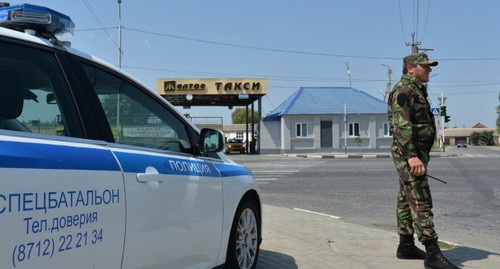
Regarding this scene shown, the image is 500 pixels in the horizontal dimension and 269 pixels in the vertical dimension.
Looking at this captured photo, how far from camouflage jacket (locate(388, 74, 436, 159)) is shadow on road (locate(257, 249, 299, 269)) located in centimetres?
157

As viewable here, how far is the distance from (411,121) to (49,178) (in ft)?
11.9

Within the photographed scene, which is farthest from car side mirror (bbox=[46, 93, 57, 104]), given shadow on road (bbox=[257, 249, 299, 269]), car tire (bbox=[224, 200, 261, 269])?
shadow on road (bbox=[257, 249, 299, 269])

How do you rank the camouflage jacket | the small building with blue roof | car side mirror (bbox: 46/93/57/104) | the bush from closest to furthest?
car side mirror (bbox: 46/93/57/104), the camouflage jacket, the small building with blue roof, the bush

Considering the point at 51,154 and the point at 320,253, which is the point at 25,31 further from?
the point at 320,253

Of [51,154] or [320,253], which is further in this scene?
[320,253]

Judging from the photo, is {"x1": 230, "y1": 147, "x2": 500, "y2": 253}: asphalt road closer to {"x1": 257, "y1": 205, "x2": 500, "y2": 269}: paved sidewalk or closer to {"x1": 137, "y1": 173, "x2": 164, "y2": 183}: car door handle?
{"x1": 257, "y1": 205, "x2": 500, "y2": 269}: paved sidewalk

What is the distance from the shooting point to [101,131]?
2.79m

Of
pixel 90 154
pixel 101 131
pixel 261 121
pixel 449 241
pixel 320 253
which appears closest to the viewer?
pixel 90 154

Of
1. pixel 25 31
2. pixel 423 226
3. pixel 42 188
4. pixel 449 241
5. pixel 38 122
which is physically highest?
pixel 25 31

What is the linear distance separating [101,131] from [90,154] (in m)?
0.28

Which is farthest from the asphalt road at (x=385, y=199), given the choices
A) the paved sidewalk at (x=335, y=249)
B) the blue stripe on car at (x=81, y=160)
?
the blue stripe on car at (x=81, y=160)

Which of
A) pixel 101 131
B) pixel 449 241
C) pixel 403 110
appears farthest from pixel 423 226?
pixel 101 131

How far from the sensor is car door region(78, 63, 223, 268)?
2811 millimetres

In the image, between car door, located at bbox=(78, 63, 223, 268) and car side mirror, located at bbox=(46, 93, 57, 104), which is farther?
car door, located at bbox=(78, 63, 223, 268)
